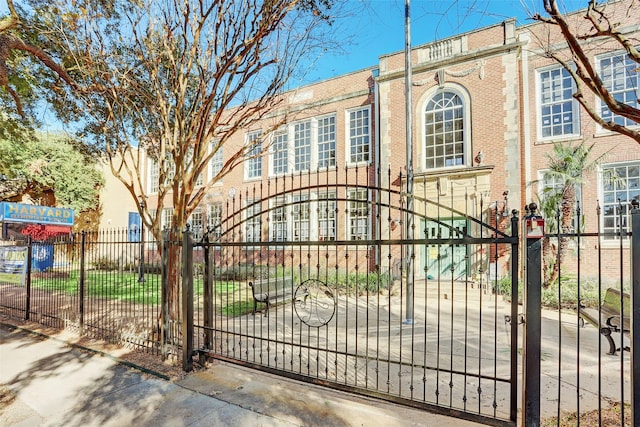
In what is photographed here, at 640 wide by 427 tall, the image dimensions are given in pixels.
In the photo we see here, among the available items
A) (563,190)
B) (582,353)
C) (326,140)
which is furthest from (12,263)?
(563,190)

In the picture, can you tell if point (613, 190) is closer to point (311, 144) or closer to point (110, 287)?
point (311, 144)

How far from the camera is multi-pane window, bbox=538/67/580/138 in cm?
1130

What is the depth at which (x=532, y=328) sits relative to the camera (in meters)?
2.68

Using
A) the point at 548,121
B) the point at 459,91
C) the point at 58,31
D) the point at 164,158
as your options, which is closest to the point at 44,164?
the point at 58,31

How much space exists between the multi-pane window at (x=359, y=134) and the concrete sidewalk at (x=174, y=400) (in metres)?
11.7

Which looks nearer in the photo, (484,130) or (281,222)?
(281,222)

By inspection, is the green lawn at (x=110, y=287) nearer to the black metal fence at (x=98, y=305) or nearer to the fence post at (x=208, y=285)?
the black metal fence at (x=98, y=305)

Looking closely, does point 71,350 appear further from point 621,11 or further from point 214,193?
point 621,11

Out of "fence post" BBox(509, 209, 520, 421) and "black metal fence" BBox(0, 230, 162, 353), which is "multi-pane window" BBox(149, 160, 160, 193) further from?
"fence post" BBox(509, 209, 520, 421)

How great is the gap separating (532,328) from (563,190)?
9.64 m

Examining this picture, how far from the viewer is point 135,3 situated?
503 centimetres

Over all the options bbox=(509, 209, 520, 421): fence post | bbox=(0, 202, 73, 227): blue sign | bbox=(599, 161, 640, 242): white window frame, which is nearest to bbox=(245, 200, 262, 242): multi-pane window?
bbox=(509, 209, 520, 421): fence post

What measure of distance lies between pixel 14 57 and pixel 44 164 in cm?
1689

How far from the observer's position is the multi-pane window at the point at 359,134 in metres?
14.9
